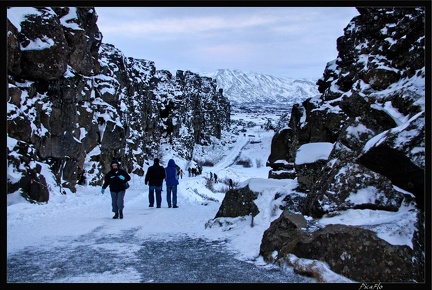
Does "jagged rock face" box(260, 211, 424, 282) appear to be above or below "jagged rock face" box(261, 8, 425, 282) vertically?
below

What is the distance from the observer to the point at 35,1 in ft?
18.5

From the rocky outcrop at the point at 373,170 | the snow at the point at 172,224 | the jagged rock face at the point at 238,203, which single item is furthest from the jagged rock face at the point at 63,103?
the rocky outcrop at the point at 373,170

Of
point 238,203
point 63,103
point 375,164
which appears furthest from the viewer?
point 63,103

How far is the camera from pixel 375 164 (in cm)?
573

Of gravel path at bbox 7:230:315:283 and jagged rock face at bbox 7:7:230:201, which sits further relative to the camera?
jagged rock face at bbox 7:7:230:201

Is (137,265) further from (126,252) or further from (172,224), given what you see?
(172,224)

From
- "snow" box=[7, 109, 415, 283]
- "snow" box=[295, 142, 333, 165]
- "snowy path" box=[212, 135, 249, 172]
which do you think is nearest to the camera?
"snow" box=[7, 109, 415, 283]

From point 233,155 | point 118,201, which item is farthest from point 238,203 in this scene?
point 233,155

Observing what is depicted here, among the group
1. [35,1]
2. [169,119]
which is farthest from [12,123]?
[169,119]

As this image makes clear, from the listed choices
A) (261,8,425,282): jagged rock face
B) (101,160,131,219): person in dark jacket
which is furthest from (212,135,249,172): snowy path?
(261,8,425,282): jagged rock face

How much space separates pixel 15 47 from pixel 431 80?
15948 millimetres

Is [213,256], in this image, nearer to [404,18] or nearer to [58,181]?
[404,18]

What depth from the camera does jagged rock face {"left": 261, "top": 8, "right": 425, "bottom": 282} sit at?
5.34 m

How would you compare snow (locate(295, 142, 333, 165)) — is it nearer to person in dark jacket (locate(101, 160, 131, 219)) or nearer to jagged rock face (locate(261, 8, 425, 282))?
jagged rock face (locate(261, 8, 425, 282))
